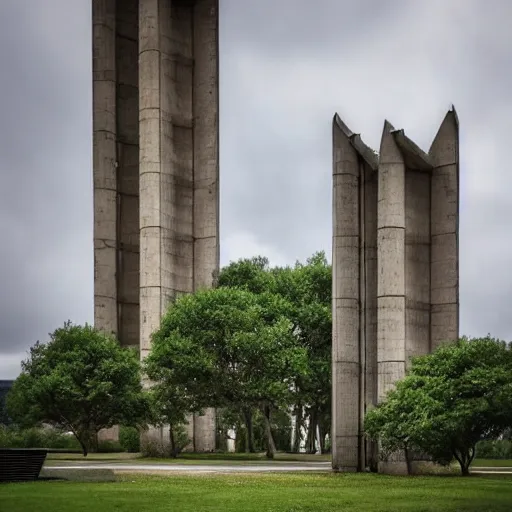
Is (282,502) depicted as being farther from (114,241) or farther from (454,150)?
(114,241)

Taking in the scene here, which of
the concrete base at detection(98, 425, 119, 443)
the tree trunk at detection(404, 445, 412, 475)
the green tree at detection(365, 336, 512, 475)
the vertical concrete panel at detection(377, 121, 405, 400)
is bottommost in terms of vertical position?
the concrete base at detection(98, 425, 119, 443)

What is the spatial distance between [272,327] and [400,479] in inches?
933

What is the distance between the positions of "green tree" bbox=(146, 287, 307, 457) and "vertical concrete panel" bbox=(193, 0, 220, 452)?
1058 cm

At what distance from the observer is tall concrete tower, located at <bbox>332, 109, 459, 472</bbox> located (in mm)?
35781

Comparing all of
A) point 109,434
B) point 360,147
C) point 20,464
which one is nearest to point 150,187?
point 109,434

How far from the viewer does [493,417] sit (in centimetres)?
3180

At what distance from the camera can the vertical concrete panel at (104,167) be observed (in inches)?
2768

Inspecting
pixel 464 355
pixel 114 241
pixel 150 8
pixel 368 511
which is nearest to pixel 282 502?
pixel 368 511

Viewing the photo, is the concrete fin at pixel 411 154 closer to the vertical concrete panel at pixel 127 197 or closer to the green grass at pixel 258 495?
the green grass at pixel 258 495

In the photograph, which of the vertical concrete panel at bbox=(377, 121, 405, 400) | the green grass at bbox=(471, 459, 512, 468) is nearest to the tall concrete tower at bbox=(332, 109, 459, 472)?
the vertical concrete panel at bbox=(377, 121, 405, 400)

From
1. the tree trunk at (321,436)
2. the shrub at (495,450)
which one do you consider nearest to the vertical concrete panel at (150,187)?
the tree trunk at (321,436)

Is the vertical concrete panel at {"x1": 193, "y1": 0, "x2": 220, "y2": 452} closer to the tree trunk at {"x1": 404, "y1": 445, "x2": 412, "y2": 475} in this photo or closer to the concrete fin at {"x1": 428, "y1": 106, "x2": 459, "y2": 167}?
the concrete fin at {"x1": 428, "y1": 106, "x2": 459, "y2": 167}

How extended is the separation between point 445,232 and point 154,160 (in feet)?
90.8

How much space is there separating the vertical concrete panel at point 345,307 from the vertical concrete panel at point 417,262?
175 centimetres
